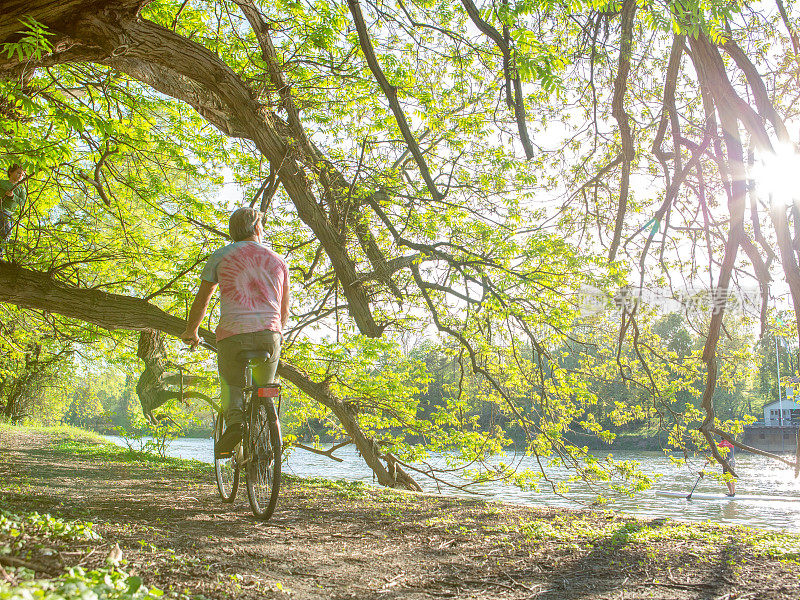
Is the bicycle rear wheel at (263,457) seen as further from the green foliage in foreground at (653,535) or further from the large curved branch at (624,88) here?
the large curved branch at (624,88)

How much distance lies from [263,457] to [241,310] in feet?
3.11

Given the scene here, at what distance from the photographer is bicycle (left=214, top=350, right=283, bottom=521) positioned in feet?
11.8

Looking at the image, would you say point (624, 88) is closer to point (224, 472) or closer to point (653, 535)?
point (653, 535)

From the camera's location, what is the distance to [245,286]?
370 cm

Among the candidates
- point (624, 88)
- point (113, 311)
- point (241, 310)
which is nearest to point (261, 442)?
point (241, 310)

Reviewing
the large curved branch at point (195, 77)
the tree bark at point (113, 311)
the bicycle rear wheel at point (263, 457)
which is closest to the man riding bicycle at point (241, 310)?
the bicycle rear wheel at point (263, 457)

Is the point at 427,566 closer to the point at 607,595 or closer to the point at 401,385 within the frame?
the point at 607,595

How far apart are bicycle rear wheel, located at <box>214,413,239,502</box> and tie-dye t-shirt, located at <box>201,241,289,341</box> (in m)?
0.81

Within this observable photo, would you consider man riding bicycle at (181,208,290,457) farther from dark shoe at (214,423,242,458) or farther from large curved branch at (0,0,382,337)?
large curved branch at (0,0,382,337)

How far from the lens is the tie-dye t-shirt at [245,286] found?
12.0ft

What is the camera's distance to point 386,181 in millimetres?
6770

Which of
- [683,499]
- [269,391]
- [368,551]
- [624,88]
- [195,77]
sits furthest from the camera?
[683,499]

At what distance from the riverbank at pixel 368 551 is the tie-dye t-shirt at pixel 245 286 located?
4.07 ft

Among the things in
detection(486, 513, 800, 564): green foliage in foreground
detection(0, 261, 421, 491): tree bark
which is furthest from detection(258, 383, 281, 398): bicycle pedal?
detection(0, 261, 421, 491): tree bark
